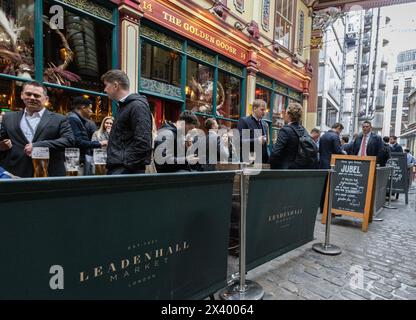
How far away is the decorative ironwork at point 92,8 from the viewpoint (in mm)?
4902

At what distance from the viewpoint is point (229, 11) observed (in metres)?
8.27

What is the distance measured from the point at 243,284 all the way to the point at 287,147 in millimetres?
2070

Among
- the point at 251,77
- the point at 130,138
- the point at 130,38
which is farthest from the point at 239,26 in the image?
the point at 130,138

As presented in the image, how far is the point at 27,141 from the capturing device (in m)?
2.70

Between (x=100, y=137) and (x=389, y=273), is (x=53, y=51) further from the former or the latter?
(x=389, y=273)

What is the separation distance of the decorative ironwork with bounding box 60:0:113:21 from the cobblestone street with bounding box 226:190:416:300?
17.6ft

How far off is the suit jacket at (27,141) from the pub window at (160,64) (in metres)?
3.74

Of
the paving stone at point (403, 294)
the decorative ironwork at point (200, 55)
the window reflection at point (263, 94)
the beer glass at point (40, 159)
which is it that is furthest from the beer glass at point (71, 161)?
the window reflection at point (263, 94)

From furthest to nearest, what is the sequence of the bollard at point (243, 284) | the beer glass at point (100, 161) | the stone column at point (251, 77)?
the stone column at point (251, 77) < the beer glass at point (100, 161) < the bollard at point (243, 284)

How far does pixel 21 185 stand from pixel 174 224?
94 cm

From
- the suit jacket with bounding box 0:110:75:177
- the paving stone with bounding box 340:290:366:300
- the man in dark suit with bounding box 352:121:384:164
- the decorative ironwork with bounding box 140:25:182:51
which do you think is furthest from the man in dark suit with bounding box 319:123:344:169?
the suit jacket with bounding box 0:110:75:177

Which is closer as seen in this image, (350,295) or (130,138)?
(350,295)

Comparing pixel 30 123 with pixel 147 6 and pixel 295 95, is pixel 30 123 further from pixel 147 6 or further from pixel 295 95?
pixel 295 95

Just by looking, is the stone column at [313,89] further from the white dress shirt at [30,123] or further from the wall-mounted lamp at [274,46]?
the white dress shirt at [30,123]
